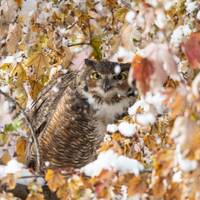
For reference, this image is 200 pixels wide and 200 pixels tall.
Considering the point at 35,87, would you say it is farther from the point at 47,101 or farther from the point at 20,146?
the point at 20,146

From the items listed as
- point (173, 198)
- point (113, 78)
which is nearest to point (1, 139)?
point (113, 78)

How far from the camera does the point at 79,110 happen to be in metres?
3.63

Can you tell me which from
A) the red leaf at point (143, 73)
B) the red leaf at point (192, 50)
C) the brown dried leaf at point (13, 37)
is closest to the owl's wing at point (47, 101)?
the brown dried leaf at point (13, 37)

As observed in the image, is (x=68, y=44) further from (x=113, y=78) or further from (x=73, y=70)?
(x=113, y=78)

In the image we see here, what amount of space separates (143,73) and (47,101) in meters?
2.16

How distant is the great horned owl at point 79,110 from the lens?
3.44m

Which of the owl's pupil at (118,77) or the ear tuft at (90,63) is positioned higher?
the ear tuft at (90,63)

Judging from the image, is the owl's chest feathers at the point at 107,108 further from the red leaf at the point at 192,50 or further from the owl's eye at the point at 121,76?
the red leaf at the point at 192,50

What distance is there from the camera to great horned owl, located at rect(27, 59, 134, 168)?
3.44 meters

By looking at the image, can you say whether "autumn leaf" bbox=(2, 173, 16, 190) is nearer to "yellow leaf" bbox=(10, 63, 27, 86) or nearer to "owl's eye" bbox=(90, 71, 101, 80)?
"yellow leaf" bbox=(10, 63, 27, 86)

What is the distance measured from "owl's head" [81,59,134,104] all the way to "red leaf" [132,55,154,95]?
156cm

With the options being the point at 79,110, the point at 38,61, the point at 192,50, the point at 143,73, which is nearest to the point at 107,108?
the point at 79,110

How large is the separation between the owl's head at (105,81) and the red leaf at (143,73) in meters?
1.56

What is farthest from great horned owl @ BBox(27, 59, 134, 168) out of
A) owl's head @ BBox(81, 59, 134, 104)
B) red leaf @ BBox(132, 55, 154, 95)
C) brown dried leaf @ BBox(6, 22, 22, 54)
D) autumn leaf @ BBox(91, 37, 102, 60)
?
red leaf @ BBox(132, 55, 154, 95)
